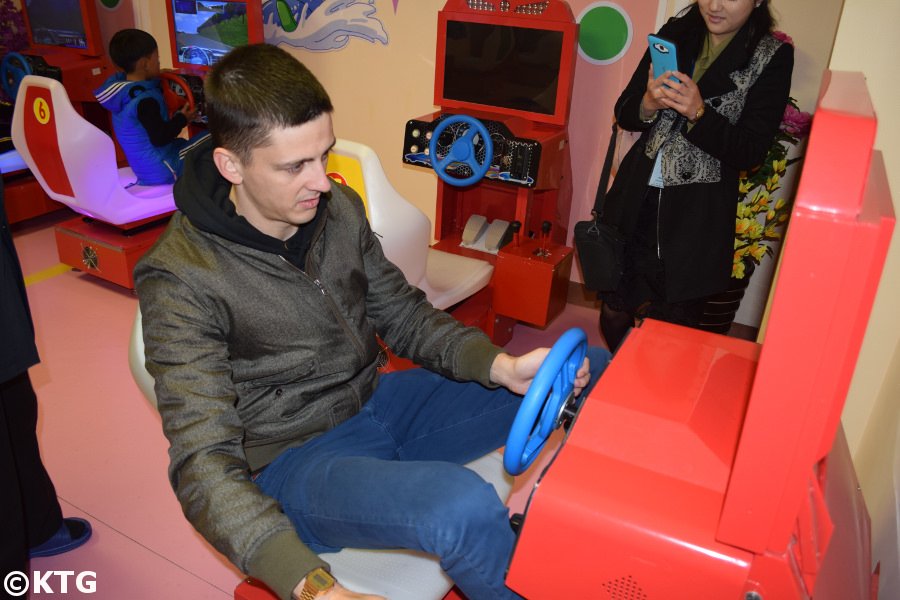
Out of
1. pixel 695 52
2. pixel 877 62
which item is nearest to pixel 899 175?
pixel 877 62

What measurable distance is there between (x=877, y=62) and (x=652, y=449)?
125 cm

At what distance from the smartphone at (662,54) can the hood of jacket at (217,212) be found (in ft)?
3.65

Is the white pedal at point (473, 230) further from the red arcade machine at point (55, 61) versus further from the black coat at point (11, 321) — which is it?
the red arcade machine at point (55, 61)

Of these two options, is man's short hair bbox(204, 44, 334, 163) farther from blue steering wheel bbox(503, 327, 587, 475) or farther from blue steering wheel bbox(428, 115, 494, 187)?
blue steering wheel bbox(428, 115, 494, 187)

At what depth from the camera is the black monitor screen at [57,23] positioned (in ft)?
14.3

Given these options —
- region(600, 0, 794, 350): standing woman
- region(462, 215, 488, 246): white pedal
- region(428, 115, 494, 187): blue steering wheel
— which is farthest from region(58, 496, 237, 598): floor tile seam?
region(462, 215, 488, 246): white pedal

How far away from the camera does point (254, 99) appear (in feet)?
4.02

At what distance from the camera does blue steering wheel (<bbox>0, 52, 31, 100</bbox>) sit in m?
4.08

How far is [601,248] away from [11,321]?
1.56 m

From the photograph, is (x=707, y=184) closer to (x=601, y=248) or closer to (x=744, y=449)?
(x=601, y=248)

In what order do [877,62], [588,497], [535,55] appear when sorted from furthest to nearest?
1. [535,55]
2. [877,62]
3. [588,497]

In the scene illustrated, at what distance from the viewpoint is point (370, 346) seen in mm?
1536

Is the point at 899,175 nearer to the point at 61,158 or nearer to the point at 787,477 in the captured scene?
the point at 787,477

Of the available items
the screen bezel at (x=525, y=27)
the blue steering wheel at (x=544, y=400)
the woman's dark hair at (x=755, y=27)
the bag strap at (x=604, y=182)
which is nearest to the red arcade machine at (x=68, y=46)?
the screen bezel at (x=525, y=27)
